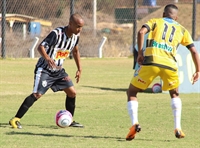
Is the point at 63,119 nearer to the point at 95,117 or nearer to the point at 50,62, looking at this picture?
the point at 50,62

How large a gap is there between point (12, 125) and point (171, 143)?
8.27ft

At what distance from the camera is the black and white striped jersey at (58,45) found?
9.10 m

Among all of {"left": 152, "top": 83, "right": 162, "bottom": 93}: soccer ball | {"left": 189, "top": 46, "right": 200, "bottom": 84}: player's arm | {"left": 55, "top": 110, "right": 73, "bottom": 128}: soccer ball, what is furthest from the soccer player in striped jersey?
{"left": 152, "top": 83, "right": 162, "bottom": 93}: soccer ball

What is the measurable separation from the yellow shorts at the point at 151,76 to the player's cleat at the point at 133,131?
579 mm

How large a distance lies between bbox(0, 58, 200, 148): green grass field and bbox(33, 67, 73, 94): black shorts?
1.98 feet

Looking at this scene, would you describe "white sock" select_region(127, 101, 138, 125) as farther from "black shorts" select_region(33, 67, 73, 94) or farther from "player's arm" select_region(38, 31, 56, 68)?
"black shorts" select_region(33, 67, 73, 94)

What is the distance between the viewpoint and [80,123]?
9812 mm

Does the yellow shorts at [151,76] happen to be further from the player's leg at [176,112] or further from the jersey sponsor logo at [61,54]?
the jersey sponsor logo at [61,54]

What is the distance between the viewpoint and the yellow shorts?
802 cm

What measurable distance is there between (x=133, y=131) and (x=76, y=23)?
2000 millimetres

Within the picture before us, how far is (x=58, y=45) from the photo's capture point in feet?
30.1

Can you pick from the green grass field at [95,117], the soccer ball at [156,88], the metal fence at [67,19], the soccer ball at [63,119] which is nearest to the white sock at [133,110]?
the green grass field at [95,117]

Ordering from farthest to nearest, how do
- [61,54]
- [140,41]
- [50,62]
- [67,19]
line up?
[67,19] < [61,54] < [50,62] < [140,41]

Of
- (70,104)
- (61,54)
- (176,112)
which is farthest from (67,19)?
(176,112)
